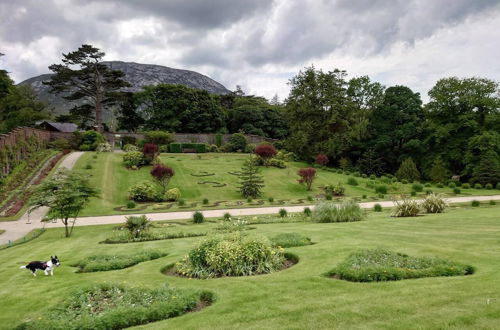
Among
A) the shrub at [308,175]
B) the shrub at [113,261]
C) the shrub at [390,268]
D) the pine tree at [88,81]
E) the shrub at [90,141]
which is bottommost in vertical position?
the shrub at [113,261]

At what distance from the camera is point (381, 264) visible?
6.92 metres

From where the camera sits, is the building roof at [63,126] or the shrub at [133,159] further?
the building roof at [63,126]

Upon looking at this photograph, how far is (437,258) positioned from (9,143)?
3514cm

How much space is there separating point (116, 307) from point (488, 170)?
42454mm

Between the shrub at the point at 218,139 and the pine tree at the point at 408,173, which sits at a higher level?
the shrub at the point at 218,139

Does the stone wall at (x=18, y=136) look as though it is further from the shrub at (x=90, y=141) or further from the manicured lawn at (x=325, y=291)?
the manicured lawn at (x=325, y=291)

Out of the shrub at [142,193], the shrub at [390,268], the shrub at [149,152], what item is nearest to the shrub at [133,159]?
the shrub at [149,152]

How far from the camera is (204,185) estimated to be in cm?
3319

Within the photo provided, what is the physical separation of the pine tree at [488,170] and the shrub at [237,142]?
31.0 m

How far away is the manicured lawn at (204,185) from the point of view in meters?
26.4

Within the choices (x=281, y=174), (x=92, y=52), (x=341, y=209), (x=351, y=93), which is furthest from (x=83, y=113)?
(x=341, y=209)

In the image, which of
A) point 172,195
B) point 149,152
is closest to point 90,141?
point 149,152

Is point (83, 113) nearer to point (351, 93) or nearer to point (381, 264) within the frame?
point (351, 93)

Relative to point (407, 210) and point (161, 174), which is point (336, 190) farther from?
point (161, 174)
